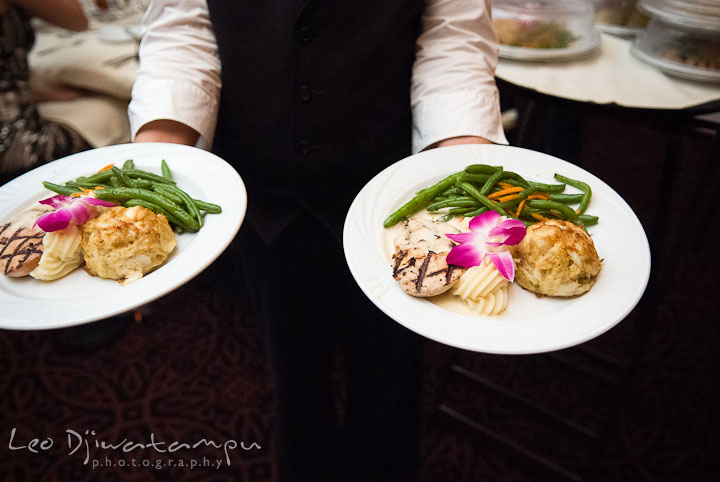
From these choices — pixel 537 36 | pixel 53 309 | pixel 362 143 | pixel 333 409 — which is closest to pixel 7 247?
pixel 53 309

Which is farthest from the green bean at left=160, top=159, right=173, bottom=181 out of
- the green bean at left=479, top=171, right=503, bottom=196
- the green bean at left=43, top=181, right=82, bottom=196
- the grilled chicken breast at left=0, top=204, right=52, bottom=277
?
the green bean at left=479, top=171, right=503, bottom=196

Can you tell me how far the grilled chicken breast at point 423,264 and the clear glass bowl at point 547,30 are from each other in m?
1.37

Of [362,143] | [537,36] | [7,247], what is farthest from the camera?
[537,36]

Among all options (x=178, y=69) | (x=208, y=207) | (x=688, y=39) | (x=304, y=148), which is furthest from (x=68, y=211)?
(x=688, y=39)

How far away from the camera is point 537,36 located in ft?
7.44

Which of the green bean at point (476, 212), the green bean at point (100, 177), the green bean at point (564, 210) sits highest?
the green bean at point (564, 210)

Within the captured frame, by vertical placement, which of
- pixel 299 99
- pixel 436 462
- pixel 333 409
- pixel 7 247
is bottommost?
pixel 436 462

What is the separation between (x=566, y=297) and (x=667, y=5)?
1.73m

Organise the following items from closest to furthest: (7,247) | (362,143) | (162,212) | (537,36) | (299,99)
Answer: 1. (7,247)
2. (162,212)
3. (299,99)
4. (362,143)
5. (537,36)

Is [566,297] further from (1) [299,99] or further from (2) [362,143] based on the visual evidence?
(1) [299,99]

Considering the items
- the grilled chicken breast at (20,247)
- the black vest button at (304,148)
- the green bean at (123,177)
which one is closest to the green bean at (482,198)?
the black vest button at (304,148)

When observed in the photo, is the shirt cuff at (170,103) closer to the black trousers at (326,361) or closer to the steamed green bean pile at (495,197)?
the black trousers at (326,361)

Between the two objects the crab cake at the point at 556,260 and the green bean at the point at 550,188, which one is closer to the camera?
the crab cake at the point at 556,260

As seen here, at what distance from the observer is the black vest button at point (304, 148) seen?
155 centimetres
